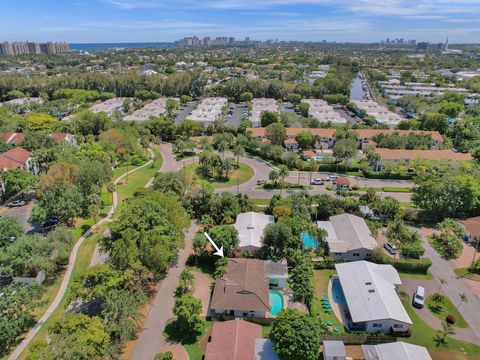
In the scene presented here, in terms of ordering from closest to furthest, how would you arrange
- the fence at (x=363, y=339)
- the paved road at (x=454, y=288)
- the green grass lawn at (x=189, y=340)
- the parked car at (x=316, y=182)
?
the green grass lawn at (x=189, y=340) < the fence at (x=363, y=339) < the paved road at (x=454, y=288) < the parked car at (x=316, y=182)

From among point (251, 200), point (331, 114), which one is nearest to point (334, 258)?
point (251, 200)

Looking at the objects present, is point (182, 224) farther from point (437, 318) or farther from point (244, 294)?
point (437, 318)

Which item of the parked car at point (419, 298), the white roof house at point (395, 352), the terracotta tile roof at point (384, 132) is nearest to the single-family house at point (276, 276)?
the white roof house at point (395, 352)

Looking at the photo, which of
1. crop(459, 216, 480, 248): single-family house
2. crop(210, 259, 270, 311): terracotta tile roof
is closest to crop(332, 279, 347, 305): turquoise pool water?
crop(210, 259, 270, 311): terracotta tile roof

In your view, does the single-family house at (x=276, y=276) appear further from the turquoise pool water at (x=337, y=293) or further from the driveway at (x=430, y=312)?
the driveway at (x=430, y=312)

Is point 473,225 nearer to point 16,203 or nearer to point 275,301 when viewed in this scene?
point 275,301

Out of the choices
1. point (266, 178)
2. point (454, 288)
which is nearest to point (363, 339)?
point (454, 288)
